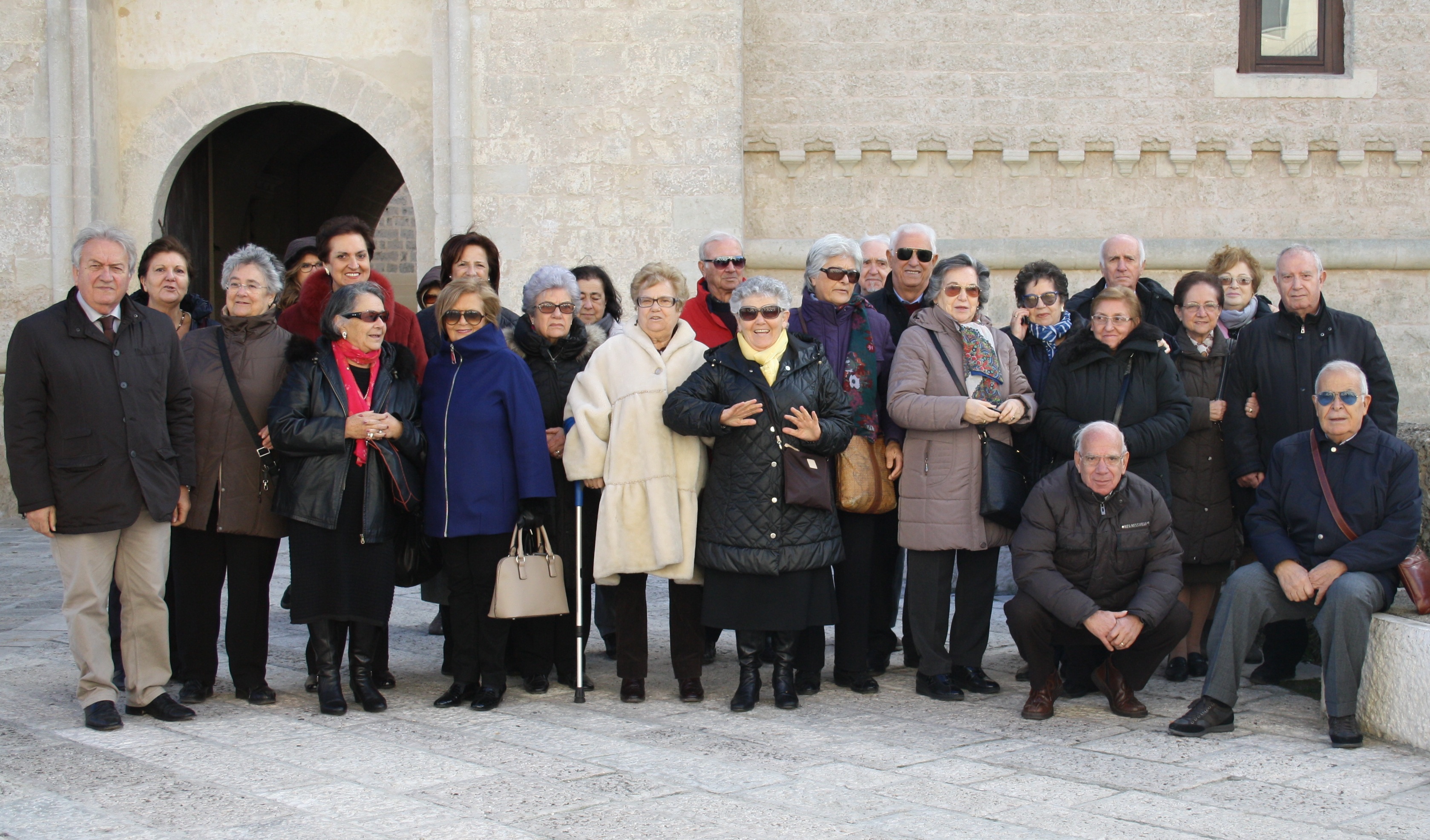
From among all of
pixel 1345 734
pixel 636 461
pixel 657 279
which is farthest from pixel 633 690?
pixel 1345 734

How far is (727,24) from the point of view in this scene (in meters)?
10.2

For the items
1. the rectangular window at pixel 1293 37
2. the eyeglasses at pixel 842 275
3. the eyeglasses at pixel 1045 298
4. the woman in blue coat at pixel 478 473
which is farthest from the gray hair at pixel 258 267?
the rectangular window at pixel 1293 37

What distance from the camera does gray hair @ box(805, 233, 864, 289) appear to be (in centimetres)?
564

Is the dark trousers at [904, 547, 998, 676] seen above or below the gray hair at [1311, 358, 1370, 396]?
below

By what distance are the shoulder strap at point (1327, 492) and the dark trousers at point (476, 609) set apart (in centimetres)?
309

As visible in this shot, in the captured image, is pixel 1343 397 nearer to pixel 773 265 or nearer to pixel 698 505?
pixel 698 505

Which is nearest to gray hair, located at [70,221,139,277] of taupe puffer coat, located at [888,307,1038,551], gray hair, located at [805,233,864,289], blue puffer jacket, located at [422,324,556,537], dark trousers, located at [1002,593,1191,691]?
blue puffer jacket, located at [422,324,556,537]

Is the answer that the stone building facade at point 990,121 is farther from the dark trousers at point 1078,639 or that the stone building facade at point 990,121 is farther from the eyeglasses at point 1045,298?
the dark trousers at point 1078,639

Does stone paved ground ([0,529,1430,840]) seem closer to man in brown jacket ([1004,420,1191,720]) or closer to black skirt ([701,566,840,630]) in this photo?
man in brown jacket ([1004,420,1191,720])

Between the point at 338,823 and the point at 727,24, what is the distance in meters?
7.74

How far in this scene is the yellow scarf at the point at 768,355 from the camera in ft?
17.6

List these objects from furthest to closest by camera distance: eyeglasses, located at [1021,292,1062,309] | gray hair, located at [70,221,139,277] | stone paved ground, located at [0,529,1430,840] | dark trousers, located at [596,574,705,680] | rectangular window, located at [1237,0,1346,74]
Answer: rectangular window, located at [1237,0,1346,74] < eyeglasses, located at [1021,292,1062,309] < dark trousers, located at [596,574,705,680] < gray hair, located at [70,221,139,277] < stone paved ground, located at [0,529,1430,840]

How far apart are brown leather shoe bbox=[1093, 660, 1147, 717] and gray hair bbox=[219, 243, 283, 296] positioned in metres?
3.60

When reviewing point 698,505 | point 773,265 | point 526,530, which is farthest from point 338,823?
point 773,265
